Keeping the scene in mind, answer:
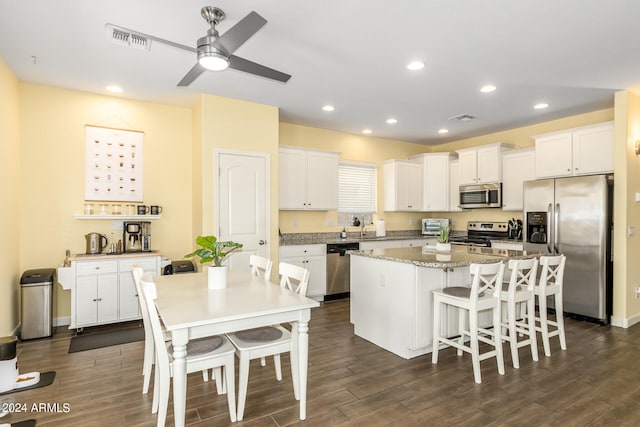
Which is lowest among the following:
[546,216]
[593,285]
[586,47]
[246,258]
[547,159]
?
[593,285]

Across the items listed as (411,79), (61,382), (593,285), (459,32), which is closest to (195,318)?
(61,382)

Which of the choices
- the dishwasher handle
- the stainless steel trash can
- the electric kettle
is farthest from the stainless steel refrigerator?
the stainless steel trash can

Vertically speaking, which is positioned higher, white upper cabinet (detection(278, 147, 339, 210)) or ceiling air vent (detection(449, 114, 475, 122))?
ceiling air vent (detection(449, 114, 475, 122))

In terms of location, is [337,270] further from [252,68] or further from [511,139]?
[511,139]

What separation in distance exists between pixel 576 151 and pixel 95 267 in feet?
19.8

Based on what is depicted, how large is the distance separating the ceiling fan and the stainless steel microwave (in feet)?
14.8

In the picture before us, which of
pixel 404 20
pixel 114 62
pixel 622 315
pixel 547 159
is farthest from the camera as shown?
pixel 547 159

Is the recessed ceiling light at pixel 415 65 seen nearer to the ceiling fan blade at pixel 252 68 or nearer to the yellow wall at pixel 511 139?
the ceiling fan blade at pixel 252 68

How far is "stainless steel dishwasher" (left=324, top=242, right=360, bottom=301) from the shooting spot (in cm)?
532

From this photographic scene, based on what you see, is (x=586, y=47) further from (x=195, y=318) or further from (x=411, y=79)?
(x=195, y=318)

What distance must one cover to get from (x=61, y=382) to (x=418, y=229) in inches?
240

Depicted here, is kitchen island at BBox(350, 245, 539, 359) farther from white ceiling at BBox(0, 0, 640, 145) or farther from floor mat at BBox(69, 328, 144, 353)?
floor mat at BBox(69, 328, 144, 353)

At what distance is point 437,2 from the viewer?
2350 millimetres

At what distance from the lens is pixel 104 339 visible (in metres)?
3.62
